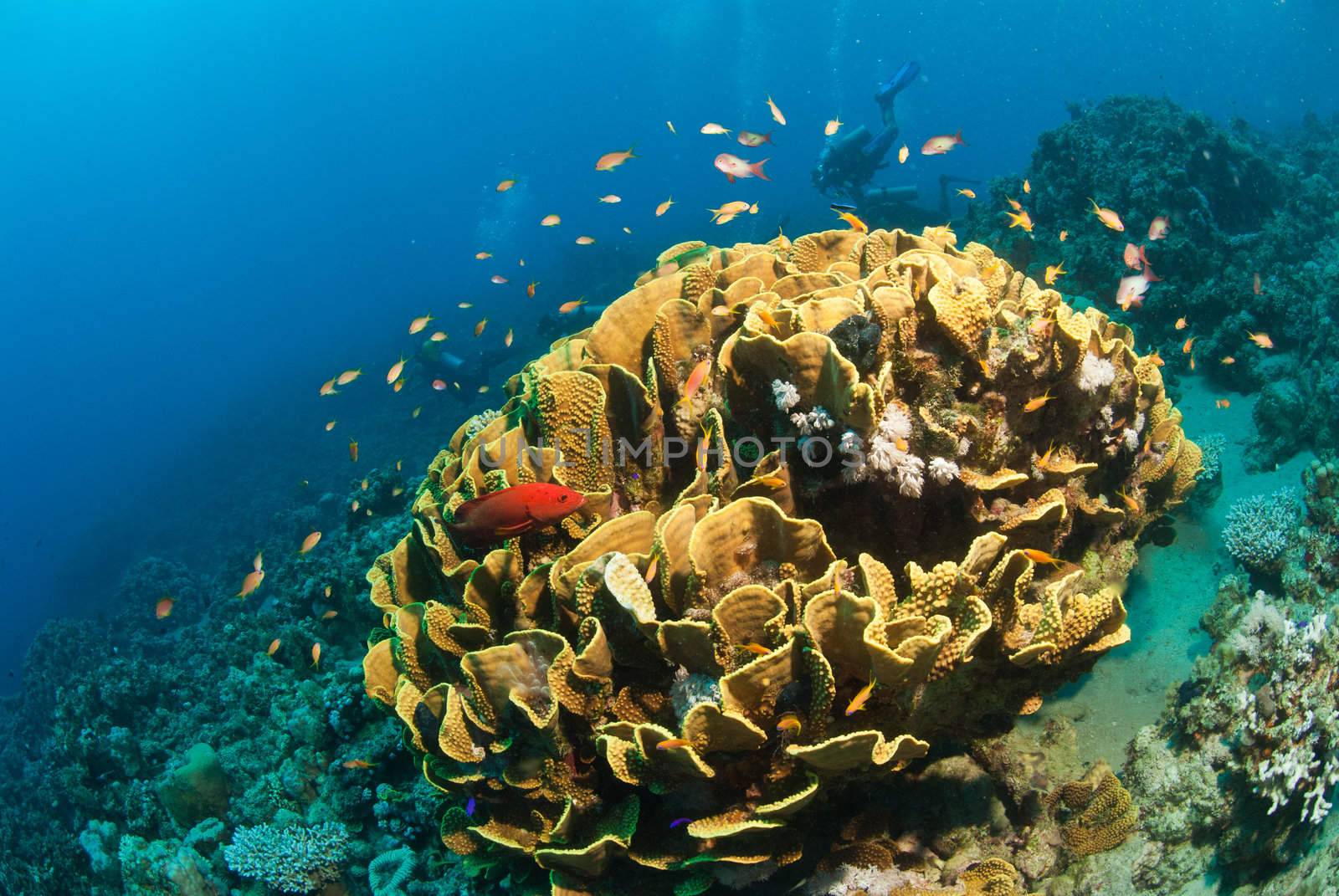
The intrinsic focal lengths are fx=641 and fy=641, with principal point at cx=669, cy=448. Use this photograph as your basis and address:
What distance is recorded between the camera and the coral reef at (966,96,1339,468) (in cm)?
841

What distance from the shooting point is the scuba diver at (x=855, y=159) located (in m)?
18.7

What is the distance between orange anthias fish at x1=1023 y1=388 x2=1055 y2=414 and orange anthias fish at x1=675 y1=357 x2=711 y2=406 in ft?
5.54

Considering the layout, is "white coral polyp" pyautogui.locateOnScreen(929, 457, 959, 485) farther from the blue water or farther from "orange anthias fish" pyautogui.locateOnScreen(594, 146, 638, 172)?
the blue water

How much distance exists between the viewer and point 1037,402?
10.8ft

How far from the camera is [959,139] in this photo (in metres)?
9.59

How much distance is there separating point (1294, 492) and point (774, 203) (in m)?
43.1

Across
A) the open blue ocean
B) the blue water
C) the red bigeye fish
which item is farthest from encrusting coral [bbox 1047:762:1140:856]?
the blue water

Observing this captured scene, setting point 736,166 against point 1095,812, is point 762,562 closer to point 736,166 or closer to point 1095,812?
point 1095,812

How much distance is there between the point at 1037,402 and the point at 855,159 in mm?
17947

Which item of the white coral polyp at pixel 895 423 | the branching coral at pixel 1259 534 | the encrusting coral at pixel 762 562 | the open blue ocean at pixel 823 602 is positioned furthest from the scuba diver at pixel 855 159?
the white coral polyp at pixel 895 423

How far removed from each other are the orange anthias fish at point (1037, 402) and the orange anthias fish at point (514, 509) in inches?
92.4

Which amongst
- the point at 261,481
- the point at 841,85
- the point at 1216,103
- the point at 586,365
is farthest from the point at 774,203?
the point at 841,85

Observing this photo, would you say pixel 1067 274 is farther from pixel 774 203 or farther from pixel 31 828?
pixel 774 203

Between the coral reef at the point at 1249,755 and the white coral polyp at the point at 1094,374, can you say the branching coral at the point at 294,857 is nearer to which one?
the coral reef at the point at 1249,755
